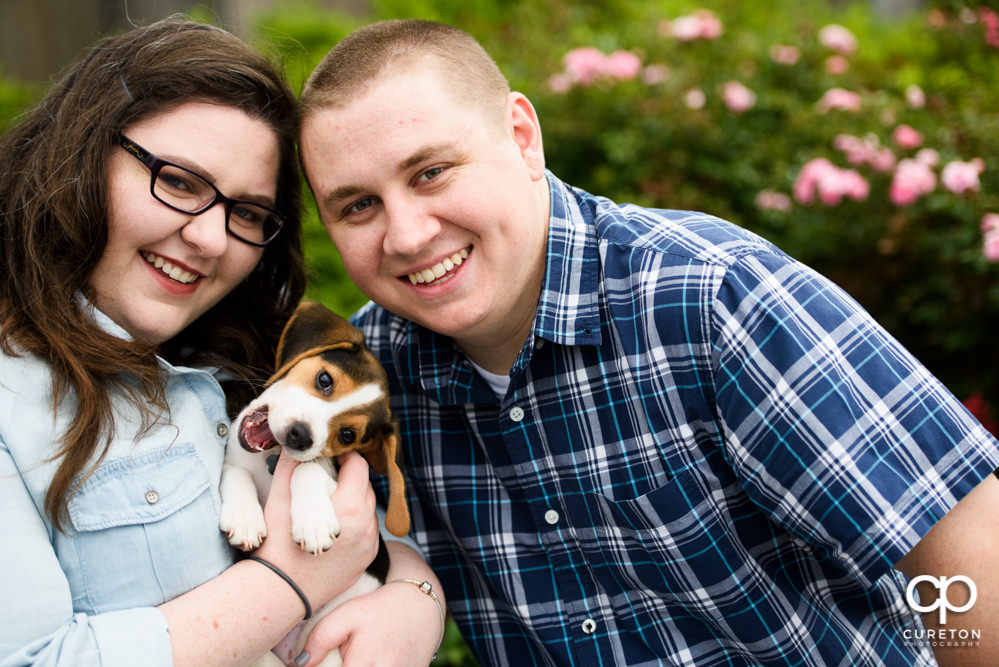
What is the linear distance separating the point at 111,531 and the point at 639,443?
4.99ft

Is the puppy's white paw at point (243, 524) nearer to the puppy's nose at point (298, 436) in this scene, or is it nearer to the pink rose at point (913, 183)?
the puppy's nose at point (298, 436)

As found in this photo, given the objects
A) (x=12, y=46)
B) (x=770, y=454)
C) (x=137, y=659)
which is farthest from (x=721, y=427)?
(x=12, y=46)

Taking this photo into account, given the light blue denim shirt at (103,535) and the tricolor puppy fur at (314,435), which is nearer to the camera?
the light blue denim shirt at (103,535)

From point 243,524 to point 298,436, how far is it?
30 centimetres

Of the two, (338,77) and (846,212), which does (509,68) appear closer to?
(846,212)

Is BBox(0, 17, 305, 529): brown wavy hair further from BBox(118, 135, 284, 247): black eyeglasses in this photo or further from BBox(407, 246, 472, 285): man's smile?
BBox(407, 246, 472, 285): man's smile

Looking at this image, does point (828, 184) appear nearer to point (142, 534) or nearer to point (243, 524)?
point (243, 524)

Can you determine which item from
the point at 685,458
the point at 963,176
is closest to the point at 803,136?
the point at 963,176

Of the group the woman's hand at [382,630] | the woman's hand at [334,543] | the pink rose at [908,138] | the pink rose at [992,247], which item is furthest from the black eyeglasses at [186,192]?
the pink rose at [908,138]

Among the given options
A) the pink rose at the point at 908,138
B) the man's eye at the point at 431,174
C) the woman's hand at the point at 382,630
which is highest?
the man's eye at the point at 431,174

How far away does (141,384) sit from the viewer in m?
2.52

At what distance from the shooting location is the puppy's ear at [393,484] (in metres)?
2.64

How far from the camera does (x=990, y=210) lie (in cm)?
395

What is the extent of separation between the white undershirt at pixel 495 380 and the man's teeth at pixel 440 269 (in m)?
0.40
